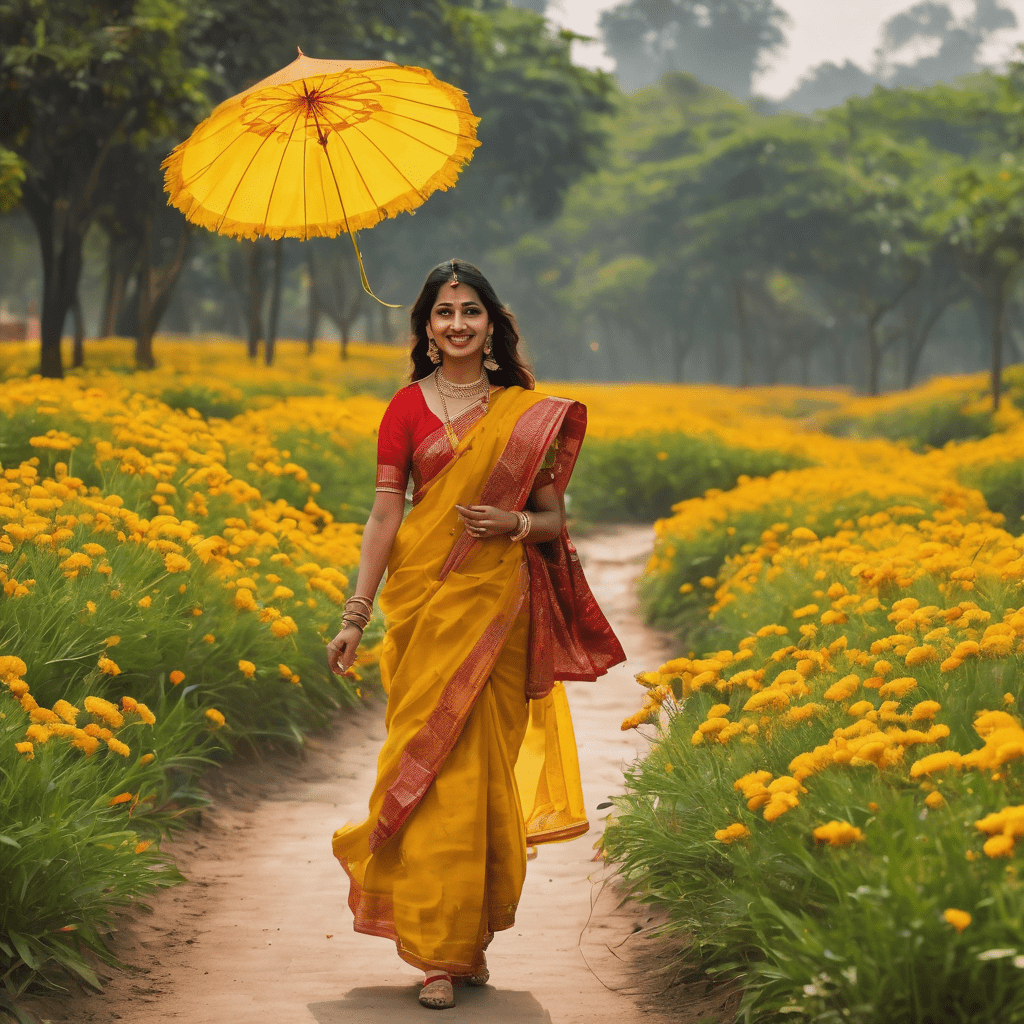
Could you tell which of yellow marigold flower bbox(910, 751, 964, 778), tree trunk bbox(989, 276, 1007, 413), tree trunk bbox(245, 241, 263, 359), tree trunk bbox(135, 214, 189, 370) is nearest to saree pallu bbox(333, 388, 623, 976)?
yellow marigold flower bbox(910, 751, 964, 778)

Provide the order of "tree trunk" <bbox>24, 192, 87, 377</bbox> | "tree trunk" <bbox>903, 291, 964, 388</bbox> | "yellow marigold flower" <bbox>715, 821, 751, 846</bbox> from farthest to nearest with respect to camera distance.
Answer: "tree trunk" <bbox>903, 291, 964, 388</bbox>, "tree trunk" <bbox>24, 192, 87, 377</bbox>, "yellow marigold flower" <bbox>715, 821, 751, 846</bbox>

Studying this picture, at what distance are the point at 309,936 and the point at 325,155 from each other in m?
2.61

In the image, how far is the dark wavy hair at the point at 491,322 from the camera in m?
3.81

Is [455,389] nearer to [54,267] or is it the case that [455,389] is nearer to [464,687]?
[464,687]

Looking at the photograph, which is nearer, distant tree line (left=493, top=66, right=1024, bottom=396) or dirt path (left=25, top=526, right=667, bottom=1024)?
dirt path (left=25, top=526, right=667, bottom=1024)

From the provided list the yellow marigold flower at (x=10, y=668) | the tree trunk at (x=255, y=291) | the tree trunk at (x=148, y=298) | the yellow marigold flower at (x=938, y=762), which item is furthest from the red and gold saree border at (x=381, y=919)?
the tree trunk at (x=255, y=291)

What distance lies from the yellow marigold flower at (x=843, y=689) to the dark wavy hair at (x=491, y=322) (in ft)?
4.25

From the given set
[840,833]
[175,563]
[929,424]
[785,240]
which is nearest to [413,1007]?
[840,833]

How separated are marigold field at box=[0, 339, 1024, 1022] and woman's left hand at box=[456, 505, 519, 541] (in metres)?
0.62

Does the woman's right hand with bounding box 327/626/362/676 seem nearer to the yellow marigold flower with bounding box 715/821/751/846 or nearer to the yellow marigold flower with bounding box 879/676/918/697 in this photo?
the yellow marigold flower with bounding box 715/821/751/846

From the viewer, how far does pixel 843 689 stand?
3.64 metres

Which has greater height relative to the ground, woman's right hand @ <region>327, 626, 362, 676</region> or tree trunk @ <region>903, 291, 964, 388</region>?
tree trunk @ <region>903, 291, 964, 388</region>

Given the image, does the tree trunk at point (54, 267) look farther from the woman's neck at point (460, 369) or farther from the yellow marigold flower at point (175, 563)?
the woman's neck at point (460, 369)

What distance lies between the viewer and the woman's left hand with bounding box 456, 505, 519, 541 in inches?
144
